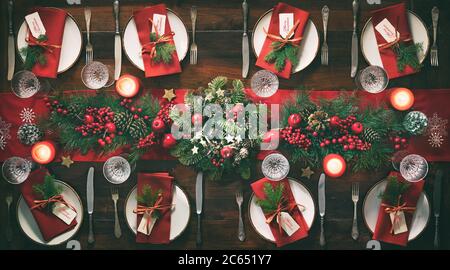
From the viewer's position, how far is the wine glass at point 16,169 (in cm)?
265

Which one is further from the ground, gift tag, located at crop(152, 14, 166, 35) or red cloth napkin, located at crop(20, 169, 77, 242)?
gift tag, located at crop(152, 14, 166, 35)

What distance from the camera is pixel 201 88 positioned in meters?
2.64

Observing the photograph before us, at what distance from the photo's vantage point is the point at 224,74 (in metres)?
2.69

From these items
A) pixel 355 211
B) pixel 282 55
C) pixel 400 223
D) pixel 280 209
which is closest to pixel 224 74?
pixel 282 55

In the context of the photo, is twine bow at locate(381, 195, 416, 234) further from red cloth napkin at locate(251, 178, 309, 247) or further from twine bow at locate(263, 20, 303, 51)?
twine bow at locate(263, 20, 303, 51)

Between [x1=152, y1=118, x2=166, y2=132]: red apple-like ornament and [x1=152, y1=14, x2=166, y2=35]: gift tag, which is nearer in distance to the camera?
[x1=152, y1=118, x2=166, y2=132]: red apple-like ornament

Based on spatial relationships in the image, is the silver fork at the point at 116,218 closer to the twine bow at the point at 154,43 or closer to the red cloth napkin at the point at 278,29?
the twine bow at the point at 154,43

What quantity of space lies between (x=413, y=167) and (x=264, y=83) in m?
0.97

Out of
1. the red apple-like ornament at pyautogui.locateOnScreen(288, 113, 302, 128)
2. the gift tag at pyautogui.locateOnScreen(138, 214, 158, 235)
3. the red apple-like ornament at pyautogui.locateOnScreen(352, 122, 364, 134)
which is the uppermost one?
the red apple-like ornament at pyautogui.locateOnScreen(288, 113, 302, 128)

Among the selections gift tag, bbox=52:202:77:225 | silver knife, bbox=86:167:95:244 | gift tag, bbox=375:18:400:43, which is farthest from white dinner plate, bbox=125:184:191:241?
gift tag, bbox=375:18:400:43

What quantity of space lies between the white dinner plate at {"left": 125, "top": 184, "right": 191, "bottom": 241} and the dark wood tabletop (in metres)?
0.04

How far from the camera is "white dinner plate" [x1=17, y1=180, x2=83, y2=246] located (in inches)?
105

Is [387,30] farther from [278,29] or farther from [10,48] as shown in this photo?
[10,48]
